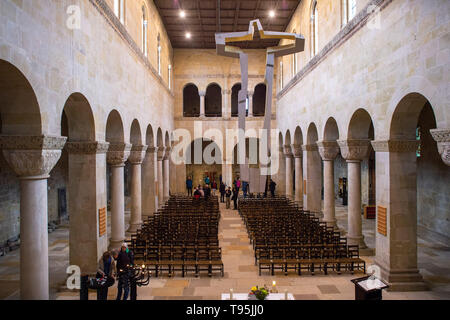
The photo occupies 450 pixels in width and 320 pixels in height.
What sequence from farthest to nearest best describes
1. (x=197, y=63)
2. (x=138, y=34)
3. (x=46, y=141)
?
(x=197, y=63) → (x=138, y=34) → (x=46, y=141)


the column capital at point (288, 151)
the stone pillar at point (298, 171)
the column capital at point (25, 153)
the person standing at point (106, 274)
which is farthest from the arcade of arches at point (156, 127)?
the column capital at point (288, 151)

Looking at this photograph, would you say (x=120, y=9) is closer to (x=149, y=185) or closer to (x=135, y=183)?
(x=135, y=183)

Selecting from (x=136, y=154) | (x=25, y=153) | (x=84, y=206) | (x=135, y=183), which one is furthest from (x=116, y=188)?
(x=25, y=153)

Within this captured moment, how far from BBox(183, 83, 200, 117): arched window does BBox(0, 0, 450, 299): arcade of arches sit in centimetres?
1562

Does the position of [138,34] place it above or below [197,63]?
below

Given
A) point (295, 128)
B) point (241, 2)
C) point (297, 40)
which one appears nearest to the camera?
point (297, 40)

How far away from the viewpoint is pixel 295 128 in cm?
2366

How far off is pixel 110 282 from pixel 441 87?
887 centimetres

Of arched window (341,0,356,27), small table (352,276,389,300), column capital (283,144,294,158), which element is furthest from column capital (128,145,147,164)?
small table (352,276,389,300)

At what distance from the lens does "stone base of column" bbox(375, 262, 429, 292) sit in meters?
9.96

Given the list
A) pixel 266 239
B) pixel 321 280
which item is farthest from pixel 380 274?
pixel 266 239

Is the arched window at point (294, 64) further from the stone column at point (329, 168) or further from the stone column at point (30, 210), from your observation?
the stone column at point (30, 210)

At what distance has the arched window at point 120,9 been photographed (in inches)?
552
